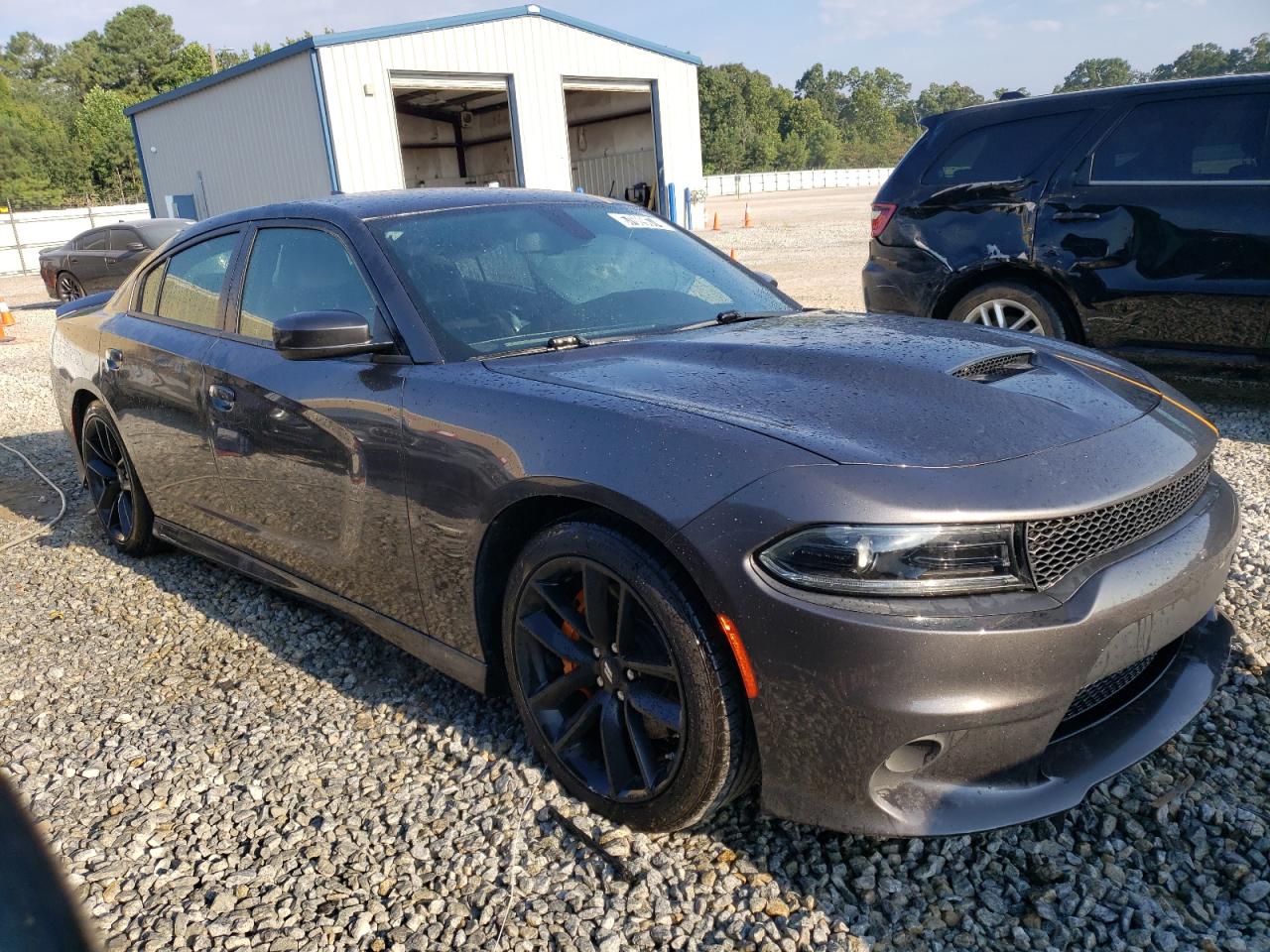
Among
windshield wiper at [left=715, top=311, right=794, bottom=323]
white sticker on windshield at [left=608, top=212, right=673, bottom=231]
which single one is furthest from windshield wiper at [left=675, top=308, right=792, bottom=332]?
white sticker on windshield at [left=608, top=212, right=673, bottom=231]

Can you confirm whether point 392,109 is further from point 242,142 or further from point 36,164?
point 36,164

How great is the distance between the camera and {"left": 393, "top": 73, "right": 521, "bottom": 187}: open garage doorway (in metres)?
31.1

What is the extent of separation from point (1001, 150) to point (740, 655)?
514 centimetres

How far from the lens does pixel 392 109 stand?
1906 centimetres

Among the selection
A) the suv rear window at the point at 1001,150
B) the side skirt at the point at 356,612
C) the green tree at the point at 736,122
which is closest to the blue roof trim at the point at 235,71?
the suv rear window at the point at 1001,150

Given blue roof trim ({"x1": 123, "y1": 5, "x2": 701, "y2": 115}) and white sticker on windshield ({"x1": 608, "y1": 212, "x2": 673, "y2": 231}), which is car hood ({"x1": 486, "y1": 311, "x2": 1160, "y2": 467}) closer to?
white sticker on windshield ({"x1": 608, "y1": 212, "x2": 673, "y2": 231})

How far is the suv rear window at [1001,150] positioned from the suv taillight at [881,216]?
0.90ft

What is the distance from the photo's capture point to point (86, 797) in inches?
107

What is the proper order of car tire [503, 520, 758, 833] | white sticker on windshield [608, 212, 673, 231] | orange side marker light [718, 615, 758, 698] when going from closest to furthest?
orange side marker light [718, 615, 758, 698] < car tire [503, 520, 758, 833] < white sticker on windshield [608, 212, 673, 231]

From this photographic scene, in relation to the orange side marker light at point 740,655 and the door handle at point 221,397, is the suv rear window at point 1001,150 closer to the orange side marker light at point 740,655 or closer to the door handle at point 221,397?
the door handle at point 221,397

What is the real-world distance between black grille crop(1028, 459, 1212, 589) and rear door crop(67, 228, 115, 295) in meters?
17.3

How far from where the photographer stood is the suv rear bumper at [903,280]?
6.12m

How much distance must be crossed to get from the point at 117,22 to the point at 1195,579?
4311 inches

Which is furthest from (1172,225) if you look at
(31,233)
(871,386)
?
(31,233)
